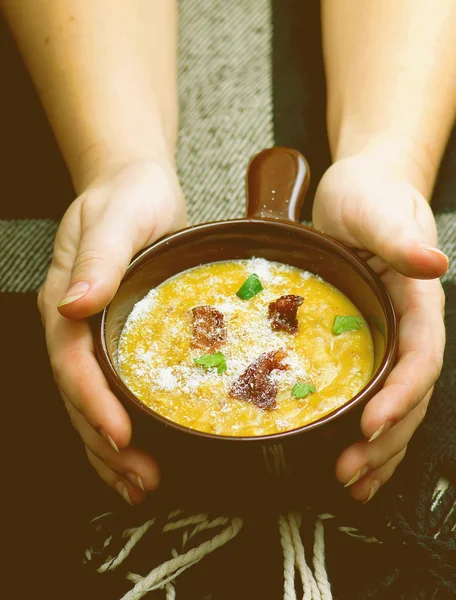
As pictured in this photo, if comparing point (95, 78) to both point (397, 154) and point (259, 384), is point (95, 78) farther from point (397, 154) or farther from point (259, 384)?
point (259, 384)

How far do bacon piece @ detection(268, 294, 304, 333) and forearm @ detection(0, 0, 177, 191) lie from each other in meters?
0.59

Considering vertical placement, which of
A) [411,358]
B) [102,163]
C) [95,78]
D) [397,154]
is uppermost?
[95,78]

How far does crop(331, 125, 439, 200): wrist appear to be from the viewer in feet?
5.29

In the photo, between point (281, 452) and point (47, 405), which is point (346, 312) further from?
point (47, 405)

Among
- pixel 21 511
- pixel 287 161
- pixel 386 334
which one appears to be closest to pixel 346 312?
pixel 386 334

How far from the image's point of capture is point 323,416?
114 centimetres

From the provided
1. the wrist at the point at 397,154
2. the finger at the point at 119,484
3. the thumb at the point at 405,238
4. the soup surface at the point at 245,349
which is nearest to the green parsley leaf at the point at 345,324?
the soup surface at the point at 245,349

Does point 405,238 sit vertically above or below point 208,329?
above

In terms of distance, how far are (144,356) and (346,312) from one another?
1.32 ft

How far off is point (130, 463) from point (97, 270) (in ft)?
1.13

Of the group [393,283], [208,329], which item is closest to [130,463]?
[208,329]

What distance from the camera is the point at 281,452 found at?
112cm

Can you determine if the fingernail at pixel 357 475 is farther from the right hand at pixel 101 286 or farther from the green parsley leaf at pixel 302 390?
the right hand at pixel 101 286

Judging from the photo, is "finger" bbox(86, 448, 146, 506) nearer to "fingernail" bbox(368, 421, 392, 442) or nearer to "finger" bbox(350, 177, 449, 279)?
"fingernail" bbox(368, 421, 392, 442)
